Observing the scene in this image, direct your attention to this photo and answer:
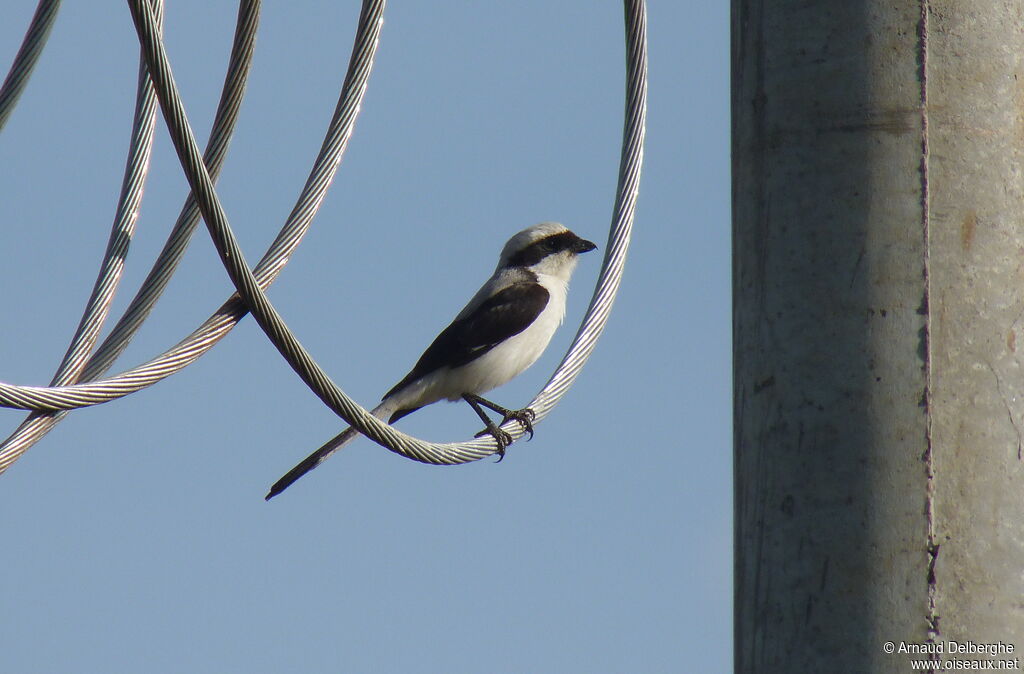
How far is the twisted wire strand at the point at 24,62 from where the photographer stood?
12.6ft

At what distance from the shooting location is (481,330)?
23.7 feet

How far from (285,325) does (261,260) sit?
62 cm

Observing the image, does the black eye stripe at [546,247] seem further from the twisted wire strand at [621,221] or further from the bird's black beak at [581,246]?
the twisted wire strand at [621,221]

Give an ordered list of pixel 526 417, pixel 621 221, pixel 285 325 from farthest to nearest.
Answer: pixel 526 417 < pixel 621 221 < pixel 285 325

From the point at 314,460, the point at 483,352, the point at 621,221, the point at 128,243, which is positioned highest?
the point at 621,221

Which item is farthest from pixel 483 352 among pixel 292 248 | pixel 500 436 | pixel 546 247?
pixel 292 248

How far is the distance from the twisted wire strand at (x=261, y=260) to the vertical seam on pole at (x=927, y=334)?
5.18 feet

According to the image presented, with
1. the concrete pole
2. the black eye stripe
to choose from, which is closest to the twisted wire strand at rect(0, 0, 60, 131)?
the concrete pole

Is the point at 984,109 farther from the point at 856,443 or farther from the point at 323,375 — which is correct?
the point at 323,375

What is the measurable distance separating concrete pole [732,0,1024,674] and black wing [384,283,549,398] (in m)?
4.10

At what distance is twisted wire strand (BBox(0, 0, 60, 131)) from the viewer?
3.84 meters

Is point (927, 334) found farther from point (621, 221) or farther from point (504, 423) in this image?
point (504, 423)

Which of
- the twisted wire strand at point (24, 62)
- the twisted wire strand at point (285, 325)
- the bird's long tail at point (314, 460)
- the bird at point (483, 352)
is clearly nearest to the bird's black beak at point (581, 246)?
the bird at point (483, 352)

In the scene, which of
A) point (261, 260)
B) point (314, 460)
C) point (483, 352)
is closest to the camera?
point (261, 260)
